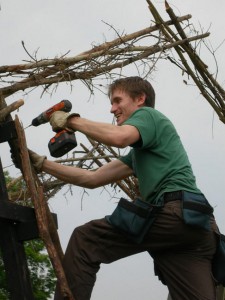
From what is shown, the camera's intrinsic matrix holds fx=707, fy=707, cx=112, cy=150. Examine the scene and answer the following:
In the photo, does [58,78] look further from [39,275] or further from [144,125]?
[39,275]

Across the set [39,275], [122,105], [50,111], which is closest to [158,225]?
[122,105]

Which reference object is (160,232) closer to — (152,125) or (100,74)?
(152,125)

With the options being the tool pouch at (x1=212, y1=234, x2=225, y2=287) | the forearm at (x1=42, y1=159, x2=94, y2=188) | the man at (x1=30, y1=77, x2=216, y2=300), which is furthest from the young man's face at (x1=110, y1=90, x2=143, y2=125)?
the tool pouch at (x1=212, y1=234, x2=225, y2=287)

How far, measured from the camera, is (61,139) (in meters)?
3.80

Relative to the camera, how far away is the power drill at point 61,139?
3.79 m

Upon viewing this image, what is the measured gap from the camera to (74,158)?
6375 millimetres

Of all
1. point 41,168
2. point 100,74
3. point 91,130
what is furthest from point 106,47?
point 91,130

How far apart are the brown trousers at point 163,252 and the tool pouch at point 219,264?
7 centimetres

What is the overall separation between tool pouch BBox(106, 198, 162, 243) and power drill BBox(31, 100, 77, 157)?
0.44 m

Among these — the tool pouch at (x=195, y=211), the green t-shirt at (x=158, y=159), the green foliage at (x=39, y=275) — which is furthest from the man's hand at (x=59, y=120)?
the green foliage at (x=39, y=275)

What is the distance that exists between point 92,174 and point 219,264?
3.18 feet

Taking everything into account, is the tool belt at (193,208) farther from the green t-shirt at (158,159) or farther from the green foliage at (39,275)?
the green foliage at (39,275)

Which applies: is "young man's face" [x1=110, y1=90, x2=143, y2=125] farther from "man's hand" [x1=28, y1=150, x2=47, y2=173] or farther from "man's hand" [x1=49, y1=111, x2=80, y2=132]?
"man's hand" [x1=28, y1=150, x2=47, y2=173]

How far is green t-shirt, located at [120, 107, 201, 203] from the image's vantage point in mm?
3746
